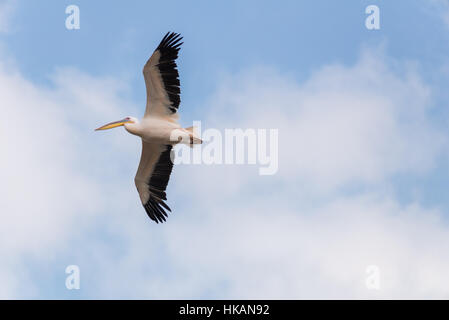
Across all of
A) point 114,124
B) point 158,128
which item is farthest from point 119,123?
point 158,128

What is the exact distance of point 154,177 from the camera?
65.3 feet

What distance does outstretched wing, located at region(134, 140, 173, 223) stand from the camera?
19625 mm

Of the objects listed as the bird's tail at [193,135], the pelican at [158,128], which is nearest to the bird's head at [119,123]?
the pelican at [158,128]

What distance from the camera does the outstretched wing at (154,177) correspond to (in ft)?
64.4

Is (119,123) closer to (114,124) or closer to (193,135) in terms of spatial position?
(114,124)

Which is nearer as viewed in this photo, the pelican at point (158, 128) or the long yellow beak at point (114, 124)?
the pelican at point (158, 128)

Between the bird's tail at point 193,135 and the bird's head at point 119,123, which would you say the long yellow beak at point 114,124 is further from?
the bird's tail at point 193,135
